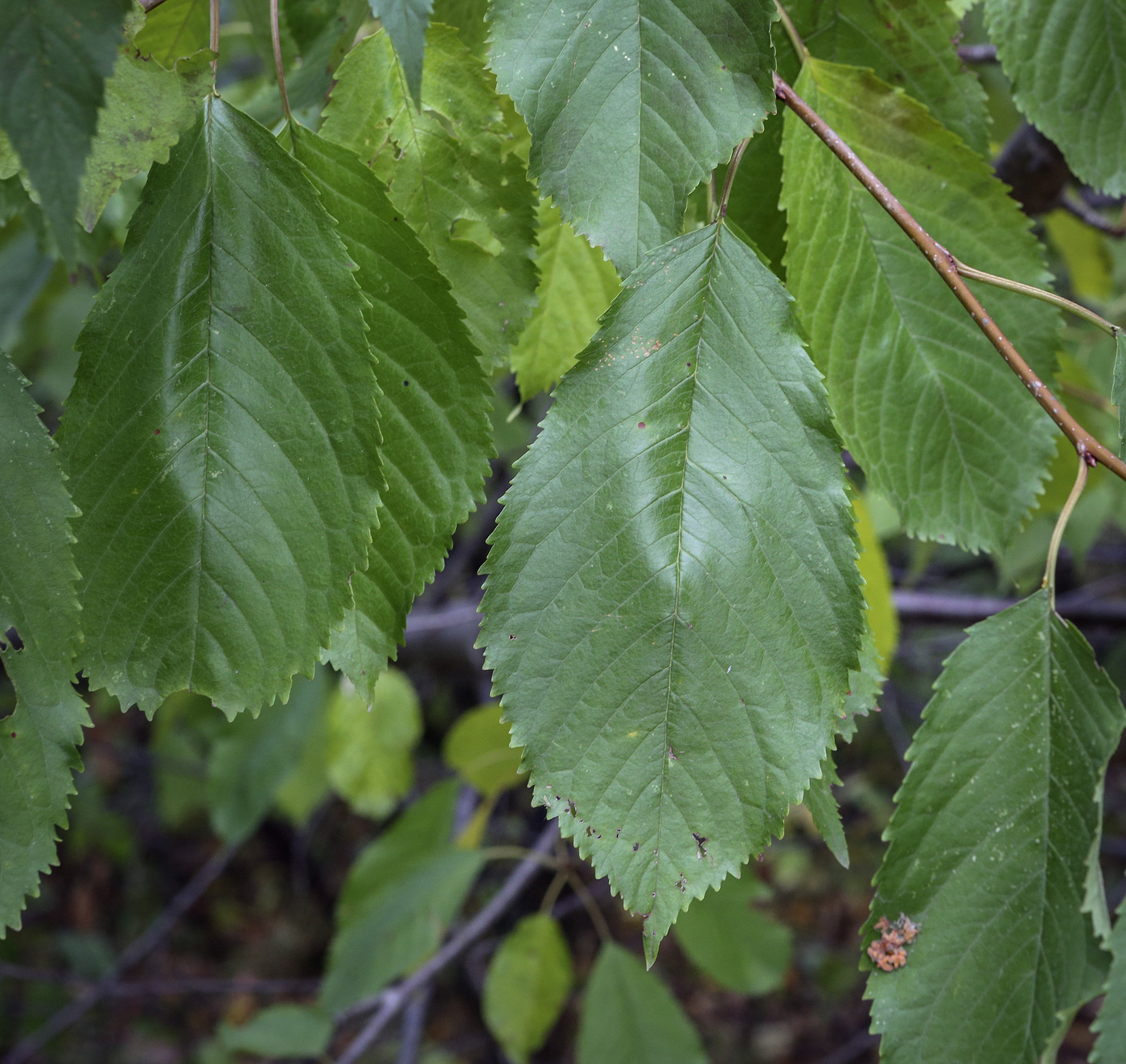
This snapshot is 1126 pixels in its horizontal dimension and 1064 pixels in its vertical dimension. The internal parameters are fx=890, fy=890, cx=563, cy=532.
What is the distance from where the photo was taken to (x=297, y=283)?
19.6 inches

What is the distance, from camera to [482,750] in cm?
Answer: 169

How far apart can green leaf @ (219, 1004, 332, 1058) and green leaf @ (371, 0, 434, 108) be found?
5.74 feet

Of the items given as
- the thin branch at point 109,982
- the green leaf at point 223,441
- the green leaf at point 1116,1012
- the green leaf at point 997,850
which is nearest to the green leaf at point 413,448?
the green leaf at point 223,441

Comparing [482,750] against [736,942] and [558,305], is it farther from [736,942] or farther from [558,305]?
[558,305]

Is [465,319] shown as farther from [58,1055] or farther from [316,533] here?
[58,1055]

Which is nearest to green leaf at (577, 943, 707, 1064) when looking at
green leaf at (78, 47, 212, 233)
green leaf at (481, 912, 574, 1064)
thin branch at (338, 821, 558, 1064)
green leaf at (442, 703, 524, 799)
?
green leaf at (481, 912, 574, 1064)

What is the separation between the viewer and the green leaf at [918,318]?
60 centimetres

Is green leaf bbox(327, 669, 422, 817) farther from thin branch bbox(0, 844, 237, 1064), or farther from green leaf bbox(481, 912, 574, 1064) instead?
thin branch bbox(0, 844, 237, 1064)

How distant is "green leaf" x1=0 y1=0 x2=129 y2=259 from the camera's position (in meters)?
0.39

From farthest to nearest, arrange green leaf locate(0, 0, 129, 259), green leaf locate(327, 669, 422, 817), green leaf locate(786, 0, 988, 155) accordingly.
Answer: green leaf locate(327, 669, 422, 817) < green leaf locate(786, 0, 988, 155) < green leaf locate(0, 0, 129, 259)

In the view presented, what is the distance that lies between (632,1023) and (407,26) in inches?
68.0

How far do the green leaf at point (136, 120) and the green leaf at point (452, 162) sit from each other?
0.28 ft

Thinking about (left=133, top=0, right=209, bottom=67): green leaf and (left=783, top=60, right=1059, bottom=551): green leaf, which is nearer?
(left=783, top=60, right=1059, bottom=551): green leaf

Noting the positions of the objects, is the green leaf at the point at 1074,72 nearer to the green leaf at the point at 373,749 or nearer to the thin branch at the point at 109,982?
the green leaf at the point at 373,749
